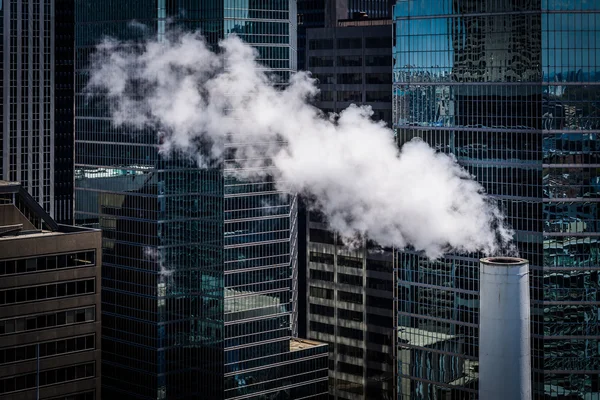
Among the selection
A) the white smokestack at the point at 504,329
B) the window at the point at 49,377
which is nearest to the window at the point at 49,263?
the window at the point at 49,377

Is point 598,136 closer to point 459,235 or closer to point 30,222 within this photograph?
point 459,235

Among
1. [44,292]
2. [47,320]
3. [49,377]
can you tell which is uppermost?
[44,292]

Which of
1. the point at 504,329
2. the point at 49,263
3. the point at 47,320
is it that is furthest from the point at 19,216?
the point at 504,329

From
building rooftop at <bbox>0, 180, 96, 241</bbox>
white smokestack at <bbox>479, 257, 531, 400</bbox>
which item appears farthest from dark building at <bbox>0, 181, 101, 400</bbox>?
white smokestack at <bbox>479, 257, 531, 400</bbox>

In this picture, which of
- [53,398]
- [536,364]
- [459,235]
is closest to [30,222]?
[53,398]

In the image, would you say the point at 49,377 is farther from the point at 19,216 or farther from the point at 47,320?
the point at 19,216

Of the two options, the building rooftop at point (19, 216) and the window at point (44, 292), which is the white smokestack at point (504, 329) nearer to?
the window at point (44, 292)

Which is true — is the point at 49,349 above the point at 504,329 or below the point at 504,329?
below
